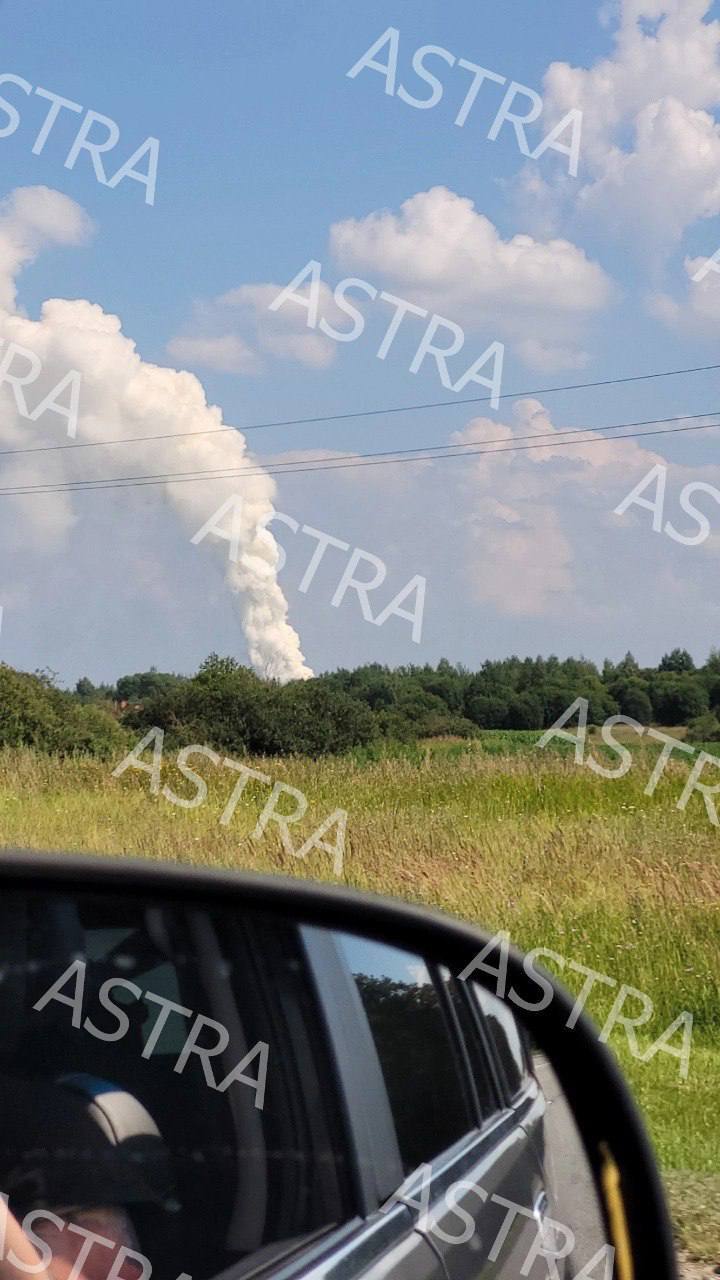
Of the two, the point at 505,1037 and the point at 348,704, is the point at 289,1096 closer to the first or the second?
the point at 505,1037

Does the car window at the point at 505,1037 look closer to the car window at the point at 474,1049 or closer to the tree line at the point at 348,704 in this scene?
the car window at the point at 474,1049

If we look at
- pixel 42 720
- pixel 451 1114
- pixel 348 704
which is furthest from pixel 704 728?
pixel 451 1114

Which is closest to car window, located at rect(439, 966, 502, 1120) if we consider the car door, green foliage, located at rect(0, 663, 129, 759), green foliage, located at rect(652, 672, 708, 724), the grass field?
the car door

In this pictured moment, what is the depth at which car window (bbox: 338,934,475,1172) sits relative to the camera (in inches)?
63.7

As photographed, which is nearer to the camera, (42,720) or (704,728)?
(42,720)

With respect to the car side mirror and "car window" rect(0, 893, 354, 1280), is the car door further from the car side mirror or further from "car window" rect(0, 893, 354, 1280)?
"car window" rect(0, 893, 354, 1280)

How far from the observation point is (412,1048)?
1688mm

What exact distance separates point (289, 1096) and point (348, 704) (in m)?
60.7

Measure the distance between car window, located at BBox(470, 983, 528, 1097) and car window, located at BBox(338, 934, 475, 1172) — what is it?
9 cm

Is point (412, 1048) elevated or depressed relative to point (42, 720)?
depressed

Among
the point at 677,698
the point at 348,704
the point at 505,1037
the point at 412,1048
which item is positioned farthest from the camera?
the point at 677,698

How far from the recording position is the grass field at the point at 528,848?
5.82 m

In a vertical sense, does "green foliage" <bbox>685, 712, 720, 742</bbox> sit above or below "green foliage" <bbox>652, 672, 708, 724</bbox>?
below

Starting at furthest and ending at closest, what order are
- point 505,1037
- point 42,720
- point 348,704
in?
1. point 348,704
2. point 42,720
3. point 505,1037
